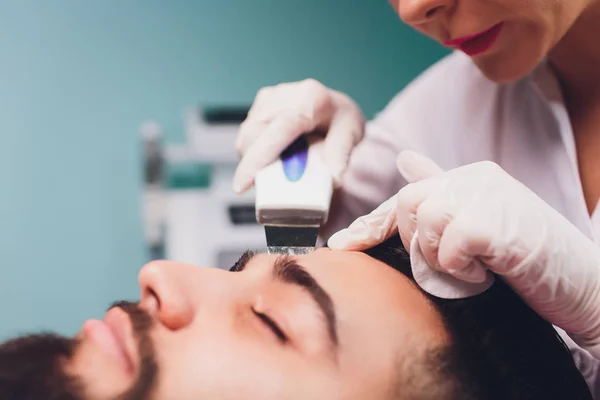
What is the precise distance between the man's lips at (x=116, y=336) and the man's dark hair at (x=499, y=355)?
0.95ft

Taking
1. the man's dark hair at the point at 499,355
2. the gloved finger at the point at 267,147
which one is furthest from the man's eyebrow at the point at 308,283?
the gloved finger at the point at 267,147

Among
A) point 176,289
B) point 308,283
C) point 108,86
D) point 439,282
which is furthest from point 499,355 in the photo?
point 108,86

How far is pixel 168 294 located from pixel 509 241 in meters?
0.33

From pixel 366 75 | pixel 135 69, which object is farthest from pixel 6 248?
pixel 366 75

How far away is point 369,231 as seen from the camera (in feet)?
2.37

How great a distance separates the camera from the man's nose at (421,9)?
0.74 m

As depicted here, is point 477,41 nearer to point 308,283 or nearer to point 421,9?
point 421,9

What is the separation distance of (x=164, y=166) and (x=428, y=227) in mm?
1415

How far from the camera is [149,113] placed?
1.96 metres

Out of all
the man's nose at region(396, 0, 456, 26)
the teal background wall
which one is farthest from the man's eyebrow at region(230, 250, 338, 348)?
the teal background wall

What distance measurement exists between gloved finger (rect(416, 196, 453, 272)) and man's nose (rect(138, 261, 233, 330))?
21 cm

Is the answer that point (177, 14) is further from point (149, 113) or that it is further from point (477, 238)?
point (477, 238)

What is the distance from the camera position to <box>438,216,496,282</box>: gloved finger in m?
0.57

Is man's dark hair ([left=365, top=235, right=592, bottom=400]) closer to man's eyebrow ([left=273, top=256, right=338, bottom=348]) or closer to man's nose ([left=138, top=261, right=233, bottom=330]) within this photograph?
man's eyebrow ([left=273, top=256, right=338, bottom=348])
